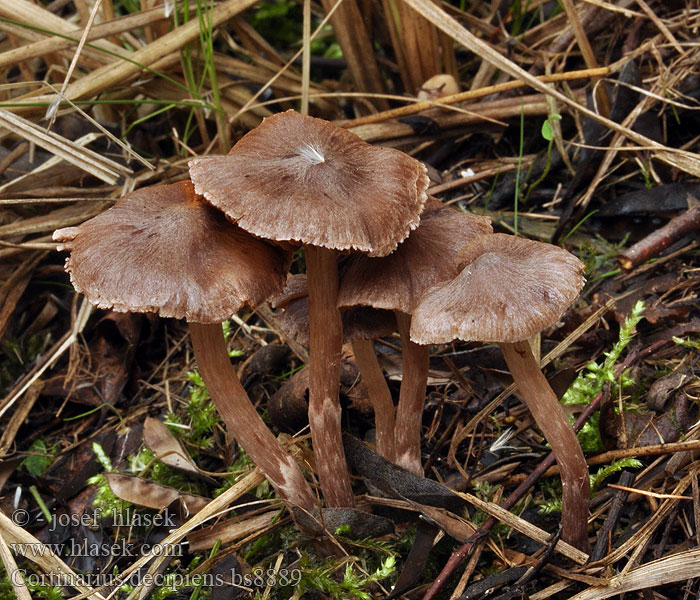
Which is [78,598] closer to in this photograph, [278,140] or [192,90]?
[278,140]

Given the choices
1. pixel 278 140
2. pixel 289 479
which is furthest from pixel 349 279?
pixel 289 479

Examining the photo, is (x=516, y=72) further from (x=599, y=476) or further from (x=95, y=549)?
(x=95, y=549)

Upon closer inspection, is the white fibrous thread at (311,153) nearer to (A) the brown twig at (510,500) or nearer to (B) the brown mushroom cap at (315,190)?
(B) the brown mushroom cap at (315,190)

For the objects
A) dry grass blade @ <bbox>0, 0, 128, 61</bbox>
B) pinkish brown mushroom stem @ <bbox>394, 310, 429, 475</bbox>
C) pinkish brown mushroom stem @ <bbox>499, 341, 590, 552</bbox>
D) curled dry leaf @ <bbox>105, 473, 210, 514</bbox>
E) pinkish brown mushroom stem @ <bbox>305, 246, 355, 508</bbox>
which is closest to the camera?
pinkish brown mushroom stem @ <bbox>499, 341, 590, 552</bbox>

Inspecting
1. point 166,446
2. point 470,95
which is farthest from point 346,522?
point 470,95

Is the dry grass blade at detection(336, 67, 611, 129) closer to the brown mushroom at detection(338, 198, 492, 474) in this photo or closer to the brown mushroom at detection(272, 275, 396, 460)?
the brown mushroom at detection(338, 198, 492, 474)

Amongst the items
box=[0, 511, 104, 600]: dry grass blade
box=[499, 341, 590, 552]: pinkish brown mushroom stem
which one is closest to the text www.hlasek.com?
box=[0, 511, 104, 600]: dry grass blade
